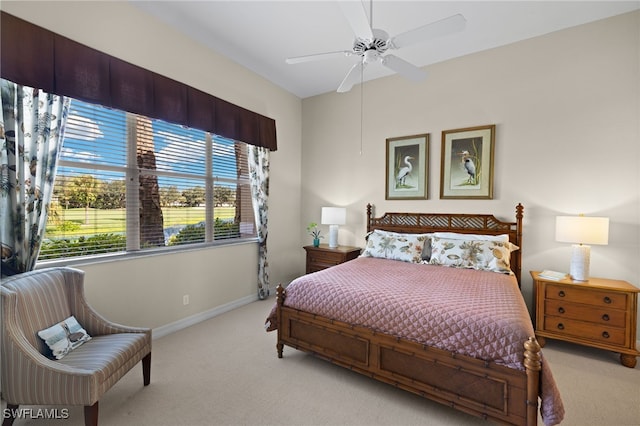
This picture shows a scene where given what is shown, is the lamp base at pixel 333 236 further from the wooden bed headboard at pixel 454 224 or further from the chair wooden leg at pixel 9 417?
the chair wooden leg at pixel 9 417

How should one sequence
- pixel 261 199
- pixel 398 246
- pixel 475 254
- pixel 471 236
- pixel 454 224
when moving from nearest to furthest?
pixel 475 254, pixel 471 236, pixel 398 246, pixel 454 224, pixel 261 199

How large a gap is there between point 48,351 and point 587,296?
4.23 metres

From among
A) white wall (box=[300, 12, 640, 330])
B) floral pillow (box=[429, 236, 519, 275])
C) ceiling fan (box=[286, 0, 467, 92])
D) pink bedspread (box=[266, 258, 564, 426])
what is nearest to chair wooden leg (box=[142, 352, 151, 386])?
pink bedspread (box=[266, 258, 564, 426])

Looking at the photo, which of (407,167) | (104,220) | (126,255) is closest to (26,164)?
(104,220)

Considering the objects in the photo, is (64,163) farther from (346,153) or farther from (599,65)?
(599,65)

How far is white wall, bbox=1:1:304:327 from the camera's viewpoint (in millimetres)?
2379

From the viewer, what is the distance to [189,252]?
3.25 m

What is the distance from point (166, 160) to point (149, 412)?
2.33m

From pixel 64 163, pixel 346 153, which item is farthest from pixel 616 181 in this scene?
pixel 64 163

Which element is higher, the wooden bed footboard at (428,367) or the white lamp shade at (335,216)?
the white lamp shade at (335,216)

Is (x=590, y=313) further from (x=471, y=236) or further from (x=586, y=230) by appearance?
(x=471, y=236)

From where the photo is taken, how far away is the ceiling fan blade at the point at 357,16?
1588 millimetres

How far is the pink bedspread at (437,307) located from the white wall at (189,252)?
1267mm

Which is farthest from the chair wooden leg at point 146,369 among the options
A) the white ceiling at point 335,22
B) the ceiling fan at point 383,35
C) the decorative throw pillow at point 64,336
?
the white ceiling at point 335,22
